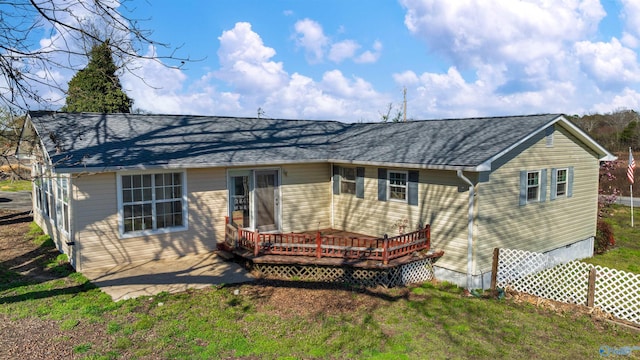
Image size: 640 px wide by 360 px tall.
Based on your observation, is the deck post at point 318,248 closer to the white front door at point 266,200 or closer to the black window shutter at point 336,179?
the white front door at point 266,200

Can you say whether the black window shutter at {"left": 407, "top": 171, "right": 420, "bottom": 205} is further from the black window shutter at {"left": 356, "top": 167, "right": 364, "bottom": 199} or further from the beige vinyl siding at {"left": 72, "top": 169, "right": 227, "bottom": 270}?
the beige vinyl siding at {"left": 72, "top": 169, "right": 227, "bottom": 270}

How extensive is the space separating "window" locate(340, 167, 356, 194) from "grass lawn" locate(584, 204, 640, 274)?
26.2 ft

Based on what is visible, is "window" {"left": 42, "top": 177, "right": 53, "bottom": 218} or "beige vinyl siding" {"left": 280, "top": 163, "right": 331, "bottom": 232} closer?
"window" {"left": 42, "top": 177, "right": 53, "bottom": 218}

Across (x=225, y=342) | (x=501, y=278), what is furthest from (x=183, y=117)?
(x=501, y=278)

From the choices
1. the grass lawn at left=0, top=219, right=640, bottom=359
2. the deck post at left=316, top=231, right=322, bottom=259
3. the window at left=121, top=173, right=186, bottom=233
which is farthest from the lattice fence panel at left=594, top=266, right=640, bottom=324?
the window at left=121, top=173, right=186, bottom=233

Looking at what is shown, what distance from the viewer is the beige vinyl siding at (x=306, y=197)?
1391 cm

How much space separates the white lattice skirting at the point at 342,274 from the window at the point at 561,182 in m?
5.65

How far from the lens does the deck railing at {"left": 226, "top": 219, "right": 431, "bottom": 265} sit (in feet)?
35.2

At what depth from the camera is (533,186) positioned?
12.3 meters

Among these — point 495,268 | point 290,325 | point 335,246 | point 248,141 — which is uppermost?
point 248,141

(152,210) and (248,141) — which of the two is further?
(248,141)

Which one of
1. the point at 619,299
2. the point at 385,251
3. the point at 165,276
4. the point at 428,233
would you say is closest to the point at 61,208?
the point at 165,276

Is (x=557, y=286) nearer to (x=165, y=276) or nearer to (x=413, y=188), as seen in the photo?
(x=413, y=188)

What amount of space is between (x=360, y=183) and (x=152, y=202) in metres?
6.00
